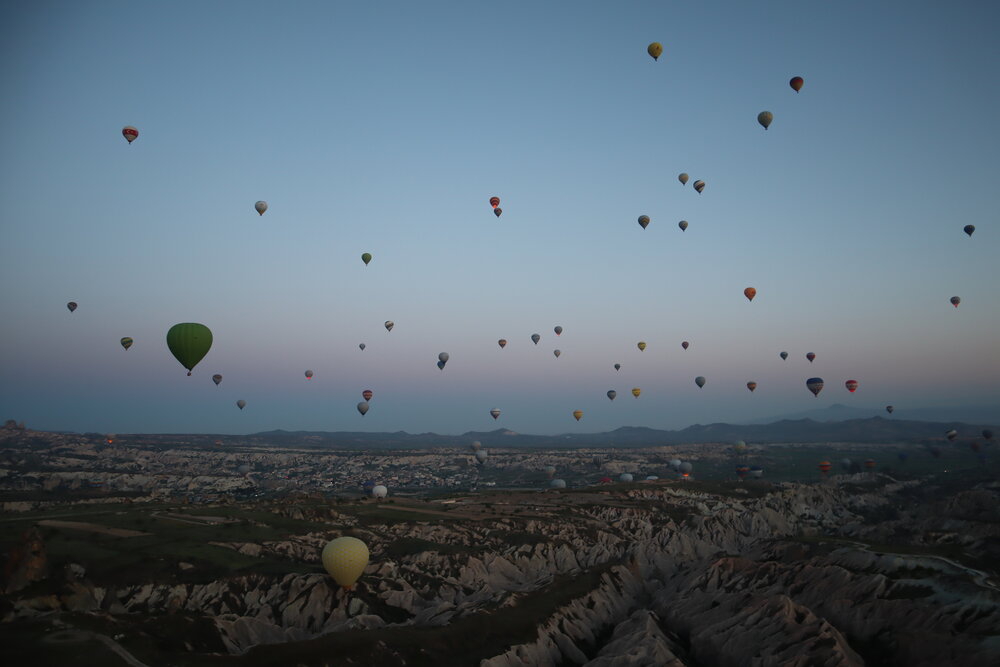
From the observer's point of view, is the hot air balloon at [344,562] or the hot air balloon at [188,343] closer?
the hot air balloon at [344,562]

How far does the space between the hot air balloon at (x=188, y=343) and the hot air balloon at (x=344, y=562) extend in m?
20.1

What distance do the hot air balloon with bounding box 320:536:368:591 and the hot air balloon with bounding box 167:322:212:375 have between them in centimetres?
2014

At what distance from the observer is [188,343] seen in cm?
5159

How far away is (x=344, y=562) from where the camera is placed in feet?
146

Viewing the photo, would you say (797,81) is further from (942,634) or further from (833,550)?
(942,634)

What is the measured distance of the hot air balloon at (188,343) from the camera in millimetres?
51594

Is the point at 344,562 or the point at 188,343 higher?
the point at 188,343

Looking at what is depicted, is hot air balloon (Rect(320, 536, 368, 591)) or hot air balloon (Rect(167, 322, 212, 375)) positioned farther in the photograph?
hot air balloon (Rect(167, 322, 212, 375))

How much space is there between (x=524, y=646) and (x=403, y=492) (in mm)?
117741

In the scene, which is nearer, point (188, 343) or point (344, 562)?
point (344, 562)

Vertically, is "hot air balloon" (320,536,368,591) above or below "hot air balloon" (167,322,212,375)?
below

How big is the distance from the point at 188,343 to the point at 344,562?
2331 cm

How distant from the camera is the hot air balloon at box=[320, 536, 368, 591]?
44.6m

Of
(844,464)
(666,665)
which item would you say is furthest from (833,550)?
(844,464)
